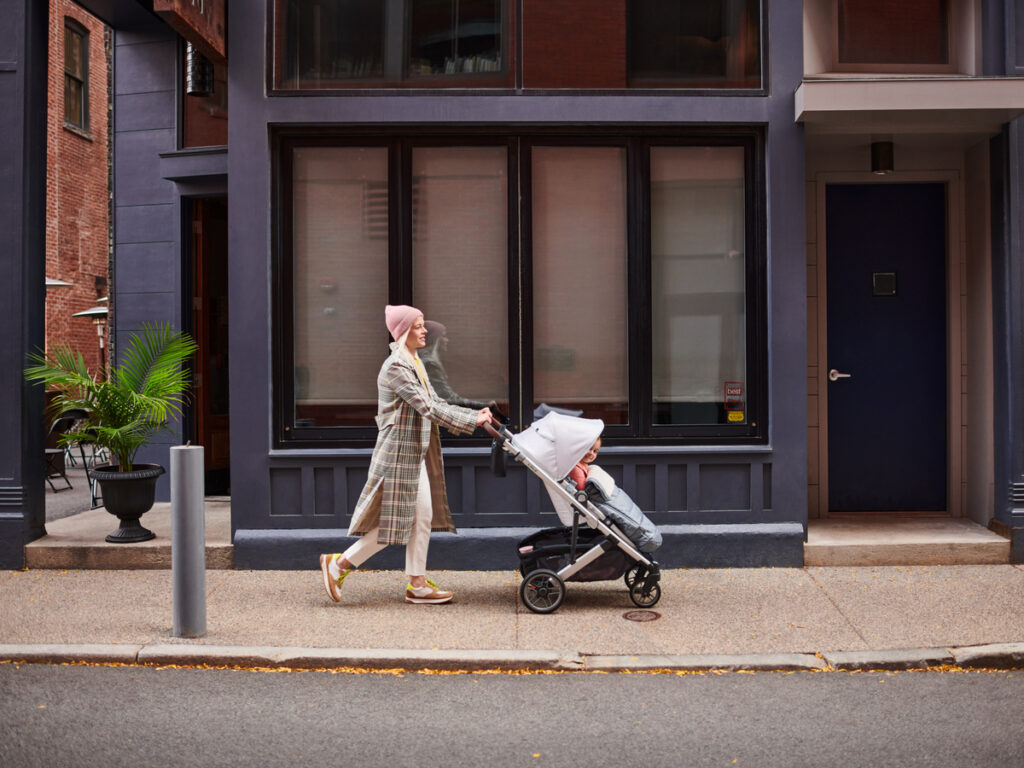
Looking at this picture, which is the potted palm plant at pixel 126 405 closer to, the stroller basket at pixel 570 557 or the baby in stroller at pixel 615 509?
the stroller basket at pixel 570 557

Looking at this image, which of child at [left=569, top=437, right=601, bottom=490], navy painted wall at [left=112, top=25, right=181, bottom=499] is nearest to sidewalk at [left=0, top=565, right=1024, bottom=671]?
child at [left=569, top=437, right=601, bottom=490]

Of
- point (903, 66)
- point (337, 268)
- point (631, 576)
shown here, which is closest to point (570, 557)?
point (631, 576)

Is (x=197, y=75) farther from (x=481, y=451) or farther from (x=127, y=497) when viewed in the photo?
(x=481, y=451)

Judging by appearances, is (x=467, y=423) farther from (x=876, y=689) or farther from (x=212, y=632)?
(x=876, y=689)

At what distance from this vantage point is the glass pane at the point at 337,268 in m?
8.42

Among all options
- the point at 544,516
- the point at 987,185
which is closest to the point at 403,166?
the point at 544,516

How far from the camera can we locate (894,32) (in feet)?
28.3

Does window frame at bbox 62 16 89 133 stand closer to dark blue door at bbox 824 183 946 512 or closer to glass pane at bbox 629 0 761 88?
glass pane at bbox 629 0 761 88

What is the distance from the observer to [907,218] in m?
9.17

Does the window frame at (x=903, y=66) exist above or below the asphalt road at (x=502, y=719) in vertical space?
above

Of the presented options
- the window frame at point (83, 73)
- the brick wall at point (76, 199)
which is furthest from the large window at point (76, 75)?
the brick wall at point (76, 199)

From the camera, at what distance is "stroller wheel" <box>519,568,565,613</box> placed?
22.2 feet

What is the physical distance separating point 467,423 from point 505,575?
1821 millimetres

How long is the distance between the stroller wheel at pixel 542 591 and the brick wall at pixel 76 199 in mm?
15111
